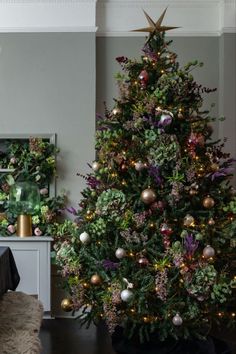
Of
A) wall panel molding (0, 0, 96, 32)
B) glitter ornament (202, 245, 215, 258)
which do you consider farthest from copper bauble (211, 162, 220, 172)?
wall panel molding (0, 0, 96, 32)

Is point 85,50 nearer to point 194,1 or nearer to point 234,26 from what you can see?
point 194,1

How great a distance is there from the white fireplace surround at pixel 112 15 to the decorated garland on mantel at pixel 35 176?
3.75ft

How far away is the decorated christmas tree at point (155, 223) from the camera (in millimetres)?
2990

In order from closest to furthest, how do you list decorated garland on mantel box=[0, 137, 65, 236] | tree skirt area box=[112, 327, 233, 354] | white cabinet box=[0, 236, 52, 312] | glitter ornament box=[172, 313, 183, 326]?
1. glitter ornament box=[172, 313, 183, 326]
2. tree skirt area box=[112, 327, 233, 354]
3. white cabinet box=[0, 236, 52, 312]
4. decorated garland on mantel box=[0, 137, 65, 236]

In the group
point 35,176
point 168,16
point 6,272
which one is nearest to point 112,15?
point 168,16

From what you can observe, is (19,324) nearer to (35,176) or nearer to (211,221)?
(211,221)

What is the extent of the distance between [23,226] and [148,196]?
64.4 inches

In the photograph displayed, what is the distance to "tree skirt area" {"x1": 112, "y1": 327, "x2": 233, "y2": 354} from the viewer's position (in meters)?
3.14

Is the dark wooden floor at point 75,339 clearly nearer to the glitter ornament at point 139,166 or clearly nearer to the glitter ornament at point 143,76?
the glitter ornament at point 139,166

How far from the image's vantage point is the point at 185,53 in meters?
4.55

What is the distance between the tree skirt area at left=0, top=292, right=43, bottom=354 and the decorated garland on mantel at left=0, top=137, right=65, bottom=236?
784 millimetres

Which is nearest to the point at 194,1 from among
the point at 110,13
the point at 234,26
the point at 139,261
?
the point at 234,26

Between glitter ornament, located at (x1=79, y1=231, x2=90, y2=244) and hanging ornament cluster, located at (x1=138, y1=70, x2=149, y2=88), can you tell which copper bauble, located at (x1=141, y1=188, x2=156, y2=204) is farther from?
hanging ornament cluster, located at (x1=138, y1=70, x2=149, y2=88)

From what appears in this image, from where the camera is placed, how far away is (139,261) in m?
3.03
